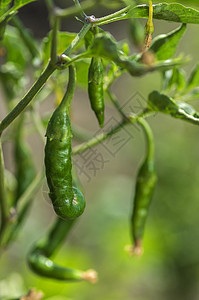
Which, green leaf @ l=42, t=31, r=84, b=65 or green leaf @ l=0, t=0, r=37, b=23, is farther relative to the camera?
green leaf @ l=42, t=31, r=84, b=65

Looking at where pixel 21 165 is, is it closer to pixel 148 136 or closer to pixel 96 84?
pixel 148 136

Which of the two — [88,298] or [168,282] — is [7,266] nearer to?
[88,298]

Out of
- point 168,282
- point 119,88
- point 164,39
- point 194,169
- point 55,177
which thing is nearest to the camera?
point 55,177

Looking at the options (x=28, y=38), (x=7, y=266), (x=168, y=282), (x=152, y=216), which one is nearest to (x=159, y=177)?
(x=152, y=216)

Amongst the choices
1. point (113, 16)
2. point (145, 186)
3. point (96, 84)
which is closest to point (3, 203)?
point (145, 186)

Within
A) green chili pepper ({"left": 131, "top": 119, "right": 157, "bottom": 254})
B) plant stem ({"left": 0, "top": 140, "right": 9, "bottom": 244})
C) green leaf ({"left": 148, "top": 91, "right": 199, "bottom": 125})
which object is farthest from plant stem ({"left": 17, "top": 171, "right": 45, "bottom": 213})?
green leaf ({"left": 148, "top": 91, "right": 199, "bottom": 125})

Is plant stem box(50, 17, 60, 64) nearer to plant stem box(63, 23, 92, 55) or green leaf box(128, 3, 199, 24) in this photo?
plant stem box(63, 23, 92, 55)

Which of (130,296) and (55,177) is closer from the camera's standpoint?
(55,177)
